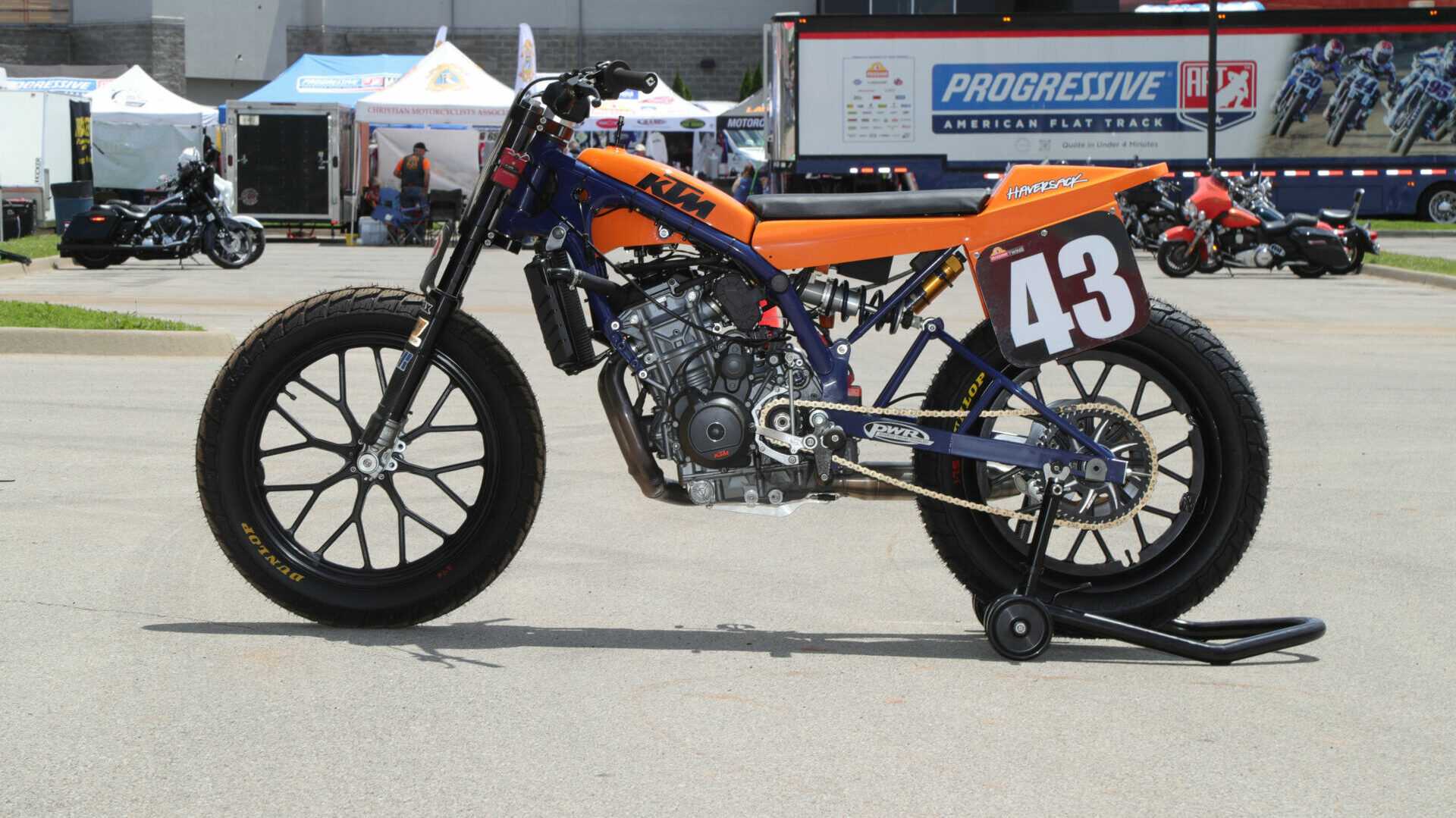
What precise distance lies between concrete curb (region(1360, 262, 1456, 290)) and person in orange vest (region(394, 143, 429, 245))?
15418 millimetres

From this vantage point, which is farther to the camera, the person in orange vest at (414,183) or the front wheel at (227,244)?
the person in orange vest at (414,183)

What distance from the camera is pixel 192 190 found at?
69.3ft

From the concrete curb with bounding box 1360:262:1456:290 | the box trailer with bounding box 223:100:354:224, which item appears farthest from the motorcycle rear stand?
the box trailer with bounding box 223:100:354:224

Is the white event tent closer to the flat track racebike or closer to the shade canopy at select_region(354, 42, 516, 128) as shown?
the shade canopy at select_region(354, 42, 516, 128)

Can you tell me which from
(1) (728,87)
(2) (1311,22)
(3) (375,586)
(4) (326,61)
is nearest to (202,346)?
(3) (375,586)

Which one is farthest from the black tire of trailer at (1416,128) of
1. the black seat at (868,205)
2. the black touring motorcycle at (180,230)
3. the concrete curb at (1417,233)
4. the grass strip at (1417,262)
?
the black seat at (868,205)

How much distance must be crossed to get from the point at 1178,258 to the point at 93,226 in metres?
14.0

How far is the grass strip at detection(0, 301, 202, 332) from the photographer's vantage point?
1130 centimetres

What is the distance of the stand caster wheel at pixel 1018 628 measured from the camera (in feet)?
14.3

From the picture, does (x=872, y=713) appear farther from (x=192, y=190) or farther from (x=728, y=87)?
(x=728, y=87)

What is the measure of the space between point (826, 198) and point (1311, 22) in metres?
27.1

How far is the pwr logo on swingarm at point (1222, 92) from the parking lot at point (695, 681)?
2295 centimetres

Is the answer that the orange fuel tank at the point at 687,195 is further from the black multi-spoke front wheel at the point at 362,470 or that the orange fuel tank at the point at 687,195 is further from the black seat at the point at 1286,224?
the black seat at the point at 1286,224

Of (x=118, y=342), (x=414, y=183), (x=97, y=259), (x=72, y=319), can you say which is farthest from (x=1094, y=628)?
(x=414, y=183)
